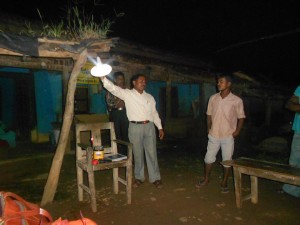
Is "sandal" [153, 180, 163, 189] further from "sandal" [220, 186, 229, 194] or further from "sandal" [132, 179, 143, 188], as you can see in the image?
"sandal" [220, 186, 229, 194]

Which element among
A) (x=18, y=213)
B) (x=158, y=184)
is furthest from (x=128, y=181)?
(x=18, y=213)

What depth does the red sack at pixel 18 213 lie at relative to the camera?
1.93m

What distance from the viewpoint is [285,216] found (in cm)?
424

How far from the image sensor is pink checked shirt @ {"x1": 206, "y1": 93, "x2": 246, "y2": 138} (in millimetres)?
5020

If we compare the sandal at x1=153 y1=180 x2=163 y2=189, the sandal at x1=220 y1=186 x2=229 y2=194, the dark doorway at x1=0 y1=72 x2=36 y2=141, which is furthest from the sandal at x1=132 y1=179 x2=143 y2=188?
the dark doorway at x1=0 y1=72 x2=36 y2=141

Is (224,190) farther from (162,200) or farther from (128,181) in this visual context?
(128,181)

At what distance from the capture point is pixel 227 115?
16.5ft

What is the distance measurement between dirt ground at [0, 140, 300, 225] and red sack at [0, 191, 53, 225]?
2.03 m

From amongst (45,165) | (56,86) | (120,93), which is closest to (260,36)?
(120,93)

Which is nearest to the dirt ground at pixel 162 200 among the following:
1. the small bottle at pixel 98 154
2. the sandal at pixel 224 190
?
the sandal at pixel 224 190

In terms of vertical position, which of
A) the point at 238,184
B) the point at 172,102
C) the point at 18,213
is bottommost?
the point at 238,184

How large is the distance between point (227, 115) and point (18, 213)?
13.1 ft

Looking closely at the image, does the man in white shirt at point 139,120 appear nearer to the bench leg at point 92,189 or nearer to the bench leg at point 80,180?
the bench leg at point 80,180

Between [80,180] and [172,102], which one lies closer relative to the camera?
[80,180]
